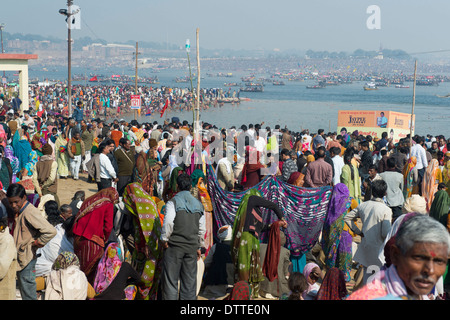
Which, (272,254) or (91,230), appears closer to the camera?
(91,230)

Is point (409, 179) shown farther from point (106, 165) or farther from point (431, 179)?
point (106, 165)

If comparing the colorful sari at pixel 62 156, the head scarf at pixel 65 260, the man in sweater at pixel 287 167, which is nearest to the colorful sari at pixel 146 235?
the head scarf at pixel 65 260

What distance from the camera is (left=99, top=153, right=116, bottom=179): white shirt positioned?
29.0 ft

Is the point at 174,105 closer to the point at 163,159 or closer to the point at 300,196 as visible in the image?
the point at 163,159

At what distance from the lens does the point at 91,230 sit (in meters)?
5.36

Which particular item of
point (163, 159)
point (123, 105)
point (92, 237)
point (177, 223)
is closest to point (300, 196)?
point (177, 223)

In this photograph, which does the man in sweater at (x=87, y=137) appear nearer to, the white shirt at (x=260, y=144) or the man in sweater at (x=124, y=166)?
the man in sweater at (x=124, y=166)

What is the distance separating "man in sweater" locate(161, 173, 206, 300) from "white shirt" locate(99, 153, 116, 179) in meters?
3.76

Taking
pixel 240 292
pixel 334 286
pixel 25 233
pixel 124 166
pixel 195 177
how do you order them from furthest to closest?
pixel 124 166, pixel 195 177, pixel 25 233, pixel 240 292, pixel 334 286

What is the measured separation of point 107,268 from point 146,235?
0.52m

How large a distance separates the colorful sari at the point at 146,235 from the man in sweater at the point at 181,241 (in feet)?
0.91

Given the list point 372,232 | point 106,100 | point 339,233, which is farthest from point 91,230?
point 106,100

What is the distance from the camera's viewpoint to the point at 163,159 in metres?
10.2

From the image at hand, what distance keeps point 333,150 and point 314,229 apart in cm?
251
